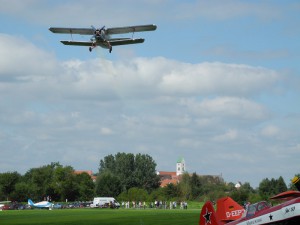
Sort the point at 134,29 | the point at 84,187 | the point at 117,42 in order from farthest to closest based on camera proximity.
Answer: the point at 84,187 < the point at 134,29 < the point at 117,42

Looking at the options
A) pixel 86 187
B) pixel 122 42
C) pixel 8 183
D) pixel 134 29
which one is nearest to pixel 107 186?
pixel 86 187

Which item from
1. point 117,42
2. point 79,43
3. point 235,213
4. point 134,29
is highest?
point 134,29

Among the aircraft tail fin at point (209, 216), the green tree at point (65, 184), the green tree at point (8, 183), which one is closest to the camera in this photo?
the aircraft tail fin at point (209, 216)

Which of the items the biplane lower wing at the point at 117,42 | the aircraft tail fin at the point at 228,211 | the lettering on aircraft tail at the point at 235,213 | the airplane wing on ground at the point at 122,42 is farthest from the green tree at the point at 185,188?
the lettering on aircraft tail at the point at 235,213

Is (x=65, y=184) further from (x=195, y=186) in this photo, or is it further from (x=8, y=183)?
(x=195, y=186)

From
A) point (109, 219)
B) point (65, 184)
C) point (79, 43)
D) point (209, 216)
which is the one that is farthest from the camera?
point (65, 184)

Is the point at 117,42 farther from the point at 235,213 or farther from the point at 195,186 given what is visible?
the point at 195,186

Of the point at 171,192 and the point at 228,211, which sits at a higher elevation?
the point at 171,192

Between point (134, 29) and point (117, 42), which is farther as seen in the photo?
point (134, 29)

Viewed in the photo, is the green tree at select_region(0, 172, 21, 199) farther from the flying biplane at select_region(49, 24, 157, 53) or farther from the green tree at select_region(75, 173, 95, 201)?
the flying biplane at select_region(49, 24, 157, 53)

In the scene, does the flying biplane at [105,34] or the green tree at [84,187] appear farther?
the green tree at [84,187]

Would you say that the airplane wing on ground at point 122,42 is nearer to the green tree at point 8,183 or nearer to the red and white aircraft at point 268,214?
the red and white aircraft at point 268,214

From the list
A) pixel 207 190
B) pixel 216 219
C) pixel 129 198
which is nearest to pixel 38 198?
pixel 129 198

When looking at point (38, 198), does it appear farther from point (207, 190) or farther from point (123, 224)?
point (123, 224)
